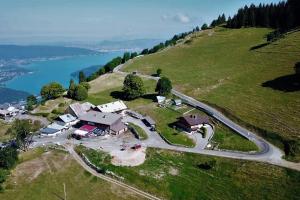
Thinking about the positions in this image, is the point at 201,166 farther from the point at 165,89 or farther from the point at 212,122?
the point at 165,89

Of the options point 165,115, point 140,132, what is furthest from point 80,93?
point 140,132

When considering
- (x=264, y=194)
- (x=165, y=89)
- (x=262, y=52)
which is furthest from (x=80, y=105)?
(x=262, y=52)

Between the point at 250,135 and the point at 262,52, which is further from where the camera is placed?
the point at 262,52

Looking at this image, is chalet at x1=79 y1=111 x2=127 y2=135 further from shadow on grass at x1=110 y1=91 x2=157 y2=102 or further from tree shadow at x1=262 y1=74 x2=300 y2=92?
tree shadow at x1=262 y1=74 x2=300 y2=92

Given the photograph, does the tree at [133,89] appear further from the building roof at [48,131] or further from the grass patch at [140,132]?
the building roof at [48,131]

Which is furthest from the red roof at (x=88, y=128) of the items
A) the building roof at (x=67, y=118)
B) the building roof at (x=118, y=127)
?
the building roof at (x=67, y=118)

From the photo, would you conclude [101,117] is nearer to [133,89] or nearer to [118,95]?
[133,89]

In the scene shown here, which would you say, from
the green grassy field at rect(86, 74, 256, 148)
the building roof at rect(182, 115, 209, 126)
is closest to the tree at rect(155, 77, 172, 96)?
the green grassy field at rect(86, 74, 256, 148)
